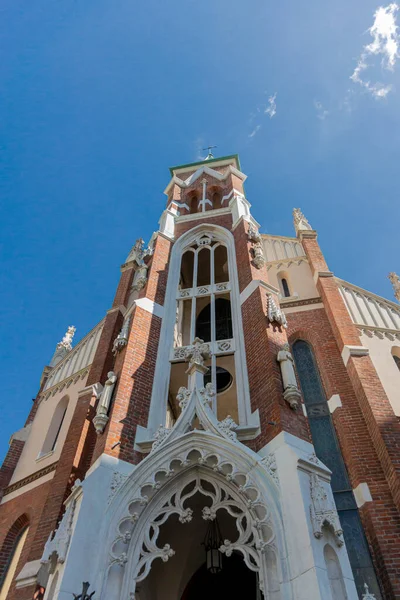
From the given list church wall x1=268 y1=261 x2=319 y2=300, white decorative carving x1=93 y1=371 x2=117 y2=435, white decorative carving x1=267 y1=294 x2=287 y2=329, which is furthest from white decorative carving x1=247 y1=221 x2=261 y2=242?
white decorative carving x1=93 y1=371 x2=117 y2=435

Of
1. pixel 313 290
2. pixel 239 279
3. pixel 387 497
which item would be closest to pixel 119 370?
pixel 239 279

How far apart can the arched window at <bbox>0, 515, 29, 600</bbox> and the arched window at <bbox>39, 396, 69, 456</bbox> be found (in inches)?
83.7

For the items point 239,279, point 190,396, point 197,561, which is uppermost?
point 239,279

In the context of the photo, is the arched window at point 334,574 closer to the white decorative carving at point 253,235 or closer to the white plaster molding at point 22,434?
the white decorative carving at point 253,235

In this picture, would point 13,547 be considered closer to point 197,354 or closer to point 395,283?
point 197,354

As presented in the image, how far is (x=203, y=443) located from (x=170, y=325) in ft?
16.1

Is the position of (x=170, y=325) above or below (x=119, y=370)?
above

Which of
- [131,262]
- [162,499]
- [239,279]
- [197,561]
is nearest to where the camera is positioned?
[162,499]

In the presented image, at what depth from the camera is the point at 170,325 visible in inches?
505

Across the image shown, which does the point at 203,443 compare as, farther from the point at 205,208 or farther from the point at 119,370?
the point at 205,208

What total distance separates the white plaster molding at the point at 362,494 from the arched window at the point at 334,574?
9.93 feet

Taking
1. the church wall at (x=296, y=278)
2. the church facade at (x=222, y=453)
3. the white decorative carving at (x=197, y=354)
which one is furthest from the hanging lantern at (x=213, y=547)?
the church wall at (x=296, y=278)

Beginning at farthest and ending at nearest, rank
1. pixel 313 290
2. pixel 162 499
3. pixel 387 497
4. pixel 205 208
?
pixel 205 208, pixel 313 290, pixel 387 497, pixel 162 499

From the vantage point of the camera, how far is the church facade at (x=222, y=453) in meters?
7.19
